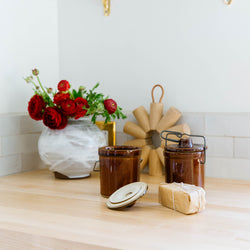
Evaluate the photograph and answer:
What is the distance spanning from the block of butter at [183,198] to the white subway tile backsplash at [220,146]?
444mm

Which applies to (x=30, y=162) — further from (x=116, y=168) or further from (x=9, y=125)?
(x=116, y=168)

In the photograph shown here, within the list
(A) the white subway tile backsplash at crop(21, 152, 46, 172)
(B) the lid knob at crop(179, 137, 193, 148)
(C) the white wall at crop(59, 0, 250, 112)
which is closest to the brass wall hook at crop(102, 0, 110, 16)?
(C) the white wall at crop(59, 0, 250, 112)

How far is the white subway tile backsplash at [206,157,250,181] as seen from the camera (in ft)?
4.37

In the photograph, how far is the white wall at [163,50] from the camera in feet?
4.47

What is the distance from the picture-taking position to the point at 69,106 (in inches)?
50.9

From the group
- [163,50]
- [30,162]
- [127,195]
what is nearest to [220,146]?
[163,50]

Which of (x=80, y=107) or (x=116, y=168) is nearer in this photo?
(x=116, y=168)

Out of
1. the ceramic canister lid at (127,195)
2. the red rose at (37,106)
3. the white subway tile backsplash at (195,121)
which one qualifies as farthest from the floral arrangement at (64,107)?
the ceramic canister lid at (127,195)

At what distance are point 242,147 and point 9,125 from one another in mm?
850

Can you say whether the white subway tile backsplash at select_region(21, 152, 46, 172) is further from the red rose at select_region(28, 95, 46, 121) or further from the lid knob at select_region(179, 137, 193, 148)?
the lid knob at select_region(179, 137, 193, 148)

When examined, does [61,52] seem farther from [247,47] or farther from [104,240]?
[104,240]

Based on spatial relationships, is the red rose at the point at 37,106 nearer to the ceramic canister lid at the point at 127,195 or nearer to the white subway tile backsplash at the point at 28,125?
the white subway tile backsplash at the point at 28,125

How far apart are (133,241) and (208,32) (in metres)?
0.92

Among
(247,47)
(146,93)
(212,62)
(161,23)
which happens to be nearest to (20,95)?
(146,93)
